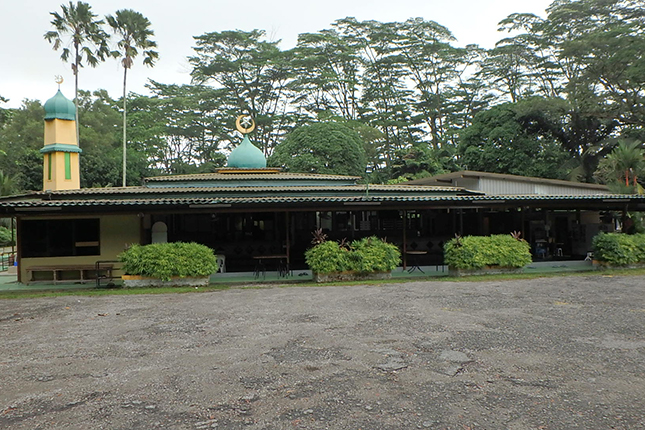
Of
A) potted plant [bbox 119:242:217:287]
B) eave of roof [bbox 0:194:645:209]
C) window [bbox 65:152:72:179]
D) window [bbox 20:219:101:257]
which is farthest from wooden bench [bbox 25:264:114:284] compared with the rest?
window [bbox 65:152:72:179]

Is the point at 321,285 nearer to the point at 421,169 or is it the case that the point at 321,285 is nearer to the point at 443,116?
the point at 421,169

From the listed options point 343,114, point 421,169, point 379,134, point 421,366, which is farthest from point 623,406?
point 343,114

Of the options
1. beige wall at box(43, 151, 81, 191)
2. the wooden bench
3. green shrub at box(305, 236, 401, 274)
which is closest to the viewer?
green shrub at box(305, 236, 401, 274)

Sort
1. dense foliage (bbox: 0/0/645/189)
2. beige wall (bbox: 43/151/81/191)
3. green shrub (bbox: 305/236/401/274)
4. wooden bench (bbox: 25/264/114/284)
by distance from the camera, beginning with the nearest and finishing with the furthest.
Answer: green shrub (bbox: 305/236/401/274), wooden bench (bbox: 25/264/114/284), beige wall (bbox: 43/151/81/191), dense foliage (bbox: 0/0/645/189)

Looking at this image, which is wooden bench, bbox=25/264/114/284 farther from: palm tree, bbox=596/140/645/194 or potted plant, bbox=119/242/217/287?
palm tree, bbox=596/140/645/194

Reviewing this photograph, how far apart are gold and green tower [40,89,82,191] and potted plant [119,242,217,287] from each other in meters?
7.84

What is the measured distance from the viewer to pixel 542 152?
32.9m

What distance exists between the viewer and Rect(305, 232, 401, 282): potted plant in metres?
13.7

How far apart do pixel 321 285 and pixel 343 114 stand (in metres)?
32.6

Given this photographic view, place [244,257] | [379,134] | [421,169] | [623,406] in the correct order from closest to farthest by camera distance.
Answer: [623,406], [244,257], [421,169], [379,134]

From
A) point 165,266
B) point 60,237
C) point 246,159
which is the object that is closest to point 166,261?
point 165,266

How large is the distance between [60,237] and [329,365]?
1214 cm

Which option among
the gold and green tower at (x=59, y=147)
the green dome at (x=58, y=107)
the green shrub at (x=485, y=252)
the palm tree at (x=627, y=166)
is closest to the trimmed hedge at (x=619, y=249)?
the green shrub at (x=485, y=252)

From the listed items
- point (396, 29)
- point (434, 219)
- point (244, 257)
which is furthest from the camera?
point (396, 29)
